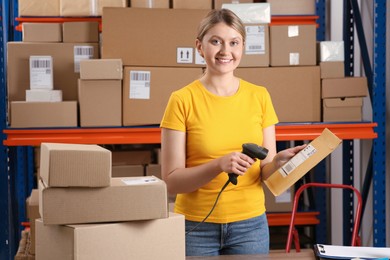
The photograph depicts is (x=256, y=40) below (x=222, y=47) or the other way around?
the other way around

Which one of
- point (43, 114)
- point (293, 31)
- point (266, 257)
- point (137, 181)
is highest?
point (293, 31)

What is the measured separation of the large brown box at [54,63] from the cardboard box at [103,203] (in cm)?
200

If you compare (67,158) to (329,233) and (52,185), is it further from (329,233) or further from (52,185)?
(329,233)

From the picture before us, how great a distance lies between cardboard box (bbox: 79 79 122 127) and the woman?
52.8 inches

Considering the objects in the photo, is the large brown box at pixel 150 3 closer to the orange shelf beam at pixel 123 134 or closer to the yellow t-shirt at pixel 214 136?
the orange shelf beam at pixel 123 134

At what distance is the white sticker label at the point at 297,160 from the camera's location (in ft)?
6.22

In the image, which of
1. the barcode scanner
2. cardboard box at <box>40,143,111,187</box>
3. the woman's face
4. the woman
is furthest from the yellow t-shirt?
cardboard box at <box>40,143,111,187</box>

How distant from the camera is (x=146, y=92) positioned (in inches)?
134

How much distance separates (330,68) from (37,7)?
1652mm

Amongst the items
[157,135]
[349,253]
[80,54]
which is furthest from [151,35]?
[349,253]

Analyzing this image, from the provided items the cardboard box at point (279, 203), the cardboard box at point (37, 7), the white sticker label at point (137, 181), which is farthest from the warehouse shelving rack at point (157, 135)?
the white sticker label at point (137, 181)

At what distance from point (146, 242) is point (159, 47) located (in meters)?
1.98

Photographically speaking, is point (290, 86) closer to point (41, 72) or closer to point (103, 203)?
point (41, 72)

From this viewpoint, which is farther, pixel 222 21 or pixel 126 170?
pixel 126 170
